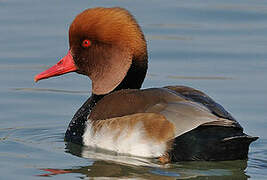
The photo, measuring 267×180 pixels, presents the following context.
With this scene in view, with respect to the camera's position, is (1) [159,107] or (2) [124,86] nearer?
(1) [159,107]

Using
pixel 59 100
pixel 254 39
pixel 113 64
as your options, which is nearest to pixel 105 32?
pixel 113 64

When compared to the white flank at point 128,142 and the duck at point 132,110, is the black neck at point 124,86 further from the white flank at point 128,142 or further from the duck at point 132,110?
the white flank at point 128,142

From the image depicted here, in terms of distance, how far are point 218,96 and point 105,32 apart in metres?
1.90

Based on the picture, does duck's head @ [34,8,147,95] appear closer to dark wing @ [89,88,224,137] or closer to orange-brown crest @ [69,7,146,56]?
orange-brown crest @ [69,7,146,56]

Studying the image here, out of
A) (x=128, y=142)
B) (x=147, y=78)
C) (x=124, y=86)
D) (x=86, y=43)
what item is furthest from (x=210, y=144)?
(x=147, y=78)

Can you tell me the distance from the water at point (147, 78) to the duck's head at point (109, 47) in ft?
2.34

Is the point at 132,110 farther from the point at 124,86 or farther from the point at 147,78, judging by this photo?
the point at 147,78

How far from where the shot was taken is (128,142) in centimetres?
721

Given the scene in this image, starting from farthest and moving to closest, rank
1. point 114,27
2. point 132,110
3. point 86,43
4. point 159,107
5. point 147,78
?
1. point 147,78
2. point 86,43
3. point 114,27
4. point 132,110
5. point 159,107

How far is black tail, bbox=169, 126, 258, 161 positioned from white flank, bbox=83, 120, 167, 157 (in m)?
0.15

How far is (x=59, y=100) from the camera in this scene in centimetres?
916

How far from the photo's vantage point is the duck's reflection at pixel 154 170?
6926 millimetres

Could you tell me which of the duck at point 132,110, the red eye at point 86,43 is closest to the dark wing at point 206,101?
the duck at point 132,110

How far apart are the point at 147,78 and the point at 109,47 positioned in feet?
6.34
